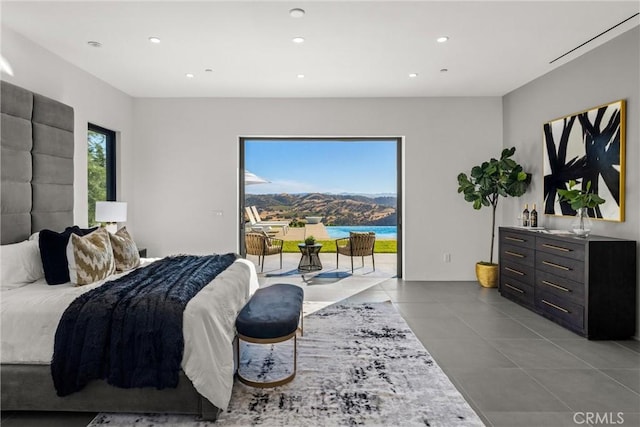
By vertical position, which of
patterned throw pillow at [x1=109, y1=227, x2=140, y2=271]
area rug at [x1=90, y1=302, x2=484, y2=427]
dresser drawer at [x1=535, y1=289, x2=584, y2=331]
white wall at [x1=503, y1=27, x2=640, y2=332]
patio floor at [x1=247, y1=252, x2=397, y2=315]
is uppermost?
white wall at [x1=503, y1=27, x2=640, y2=332]

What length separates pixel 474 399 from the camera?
2424 mm

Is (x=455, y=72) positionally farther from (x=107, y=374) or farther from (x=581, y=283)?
(x=107, y=374)

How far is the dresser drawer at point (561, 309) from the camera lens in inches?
139

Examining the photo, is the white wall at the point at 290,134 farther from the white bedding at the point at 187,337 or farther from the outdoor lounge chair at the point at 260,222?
the white bedding at the point at 187,337

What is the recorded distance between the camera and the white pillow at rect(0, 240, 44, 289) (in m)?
2.77

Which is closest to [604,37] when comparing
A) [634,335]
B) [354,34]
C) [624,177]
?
[624,177]

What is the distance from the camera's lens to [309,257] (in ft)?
21.4

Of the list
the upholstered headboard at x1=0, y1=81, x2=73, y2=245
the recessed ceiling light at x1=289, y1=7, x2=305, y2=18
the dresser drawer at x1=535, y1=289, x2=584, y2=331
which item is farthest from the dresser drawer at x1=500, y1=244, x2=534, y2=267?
the upholstered headboard at x1=0, y1=81, x2=73, y2=245

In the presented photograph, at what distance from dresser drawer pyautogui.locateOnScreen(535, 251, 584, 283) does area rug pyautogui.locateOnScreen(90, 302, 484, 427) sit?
5.41ft

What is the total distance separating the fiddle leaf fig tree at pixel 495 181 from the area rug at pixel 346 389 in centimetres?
266

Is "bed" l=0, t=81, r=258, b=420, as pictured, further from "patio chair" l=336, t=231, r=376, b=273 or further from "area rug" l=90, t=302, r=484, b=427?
"patio chair" l=336, t=231, r=376, b=273

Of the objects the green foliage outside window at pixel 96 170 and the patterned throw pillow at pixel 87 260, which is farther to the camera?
the green foliage outside window at pixel 96 170

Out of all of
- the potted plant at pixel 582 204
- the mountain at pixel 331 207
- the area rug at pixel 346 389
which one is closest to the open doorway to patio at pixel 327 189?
the mountain at pixel 331 207

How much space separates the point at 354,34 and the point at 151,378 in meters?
3.23
